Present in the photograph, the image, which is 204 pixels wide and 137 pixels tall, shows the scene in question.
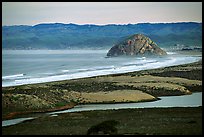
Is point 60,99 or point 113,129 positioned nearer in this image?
point 113,129

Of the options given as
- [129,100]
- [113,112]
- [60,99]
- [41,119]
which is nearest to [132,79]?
[129,100]

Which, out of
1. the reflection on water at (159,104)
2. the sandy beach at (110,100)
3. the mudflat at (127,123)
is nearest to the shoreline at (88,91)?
the sandy beach at (110,100)

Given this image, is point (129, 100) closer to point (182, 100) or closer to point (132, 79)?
point (182, 100)

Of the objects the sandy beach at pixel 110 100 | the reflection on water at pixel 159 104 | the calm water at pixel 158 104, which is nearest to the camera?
the sandy beach at pixel 110 100

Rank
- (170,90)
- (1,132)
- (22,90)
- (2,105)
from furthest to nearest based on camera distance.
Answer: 1. (170,90)
2. (22,90)
3. (2,105)
4. (1,132)

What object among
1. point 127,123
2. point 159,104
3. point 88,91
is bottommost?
point 159,104

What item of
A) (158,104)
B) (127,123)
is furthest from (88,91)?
(127,123)

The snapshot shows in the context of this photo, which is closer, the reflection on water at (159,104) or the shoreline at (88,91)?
the shoreline at (88,91)

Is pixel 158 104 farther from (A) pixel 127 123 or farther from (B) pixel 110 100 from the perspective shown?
(A) pixel 127 123

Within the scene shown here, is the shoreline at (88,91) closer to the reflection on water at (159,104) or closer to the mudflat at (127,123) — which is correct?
the reflection on water at (159,104)
